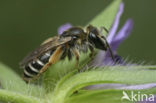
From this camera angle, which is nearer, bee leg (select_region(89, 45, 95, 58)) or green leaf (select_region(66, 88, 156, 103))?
green leaf (select_region(66, 88, 156, 103))

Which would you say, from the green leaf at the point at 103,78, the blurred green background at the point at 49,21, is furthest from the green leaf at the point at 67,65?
the blurred green background at the point at 49,21

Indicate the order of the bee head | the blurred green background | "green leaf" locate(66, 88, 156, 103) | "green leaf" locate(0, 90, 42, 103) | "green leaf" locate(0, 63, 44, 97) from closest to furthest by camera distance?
"green leaf" locate(0, 90, 42, 103)
"green leaf" locate(66, 88, 156, 103)
"green leaf" locate(0, 63, 44, 97)
the bee head
the blurred green background

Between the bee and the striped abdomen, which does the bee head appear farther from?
the striped abdomen

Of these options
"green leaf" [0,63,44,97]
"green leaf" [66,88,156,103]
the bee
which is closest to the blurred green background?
"green leaf" [0,63,44,97]

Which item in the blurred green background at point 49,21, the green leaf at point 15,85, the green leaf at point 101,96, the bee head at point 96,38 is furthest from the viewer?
the blurred green background at point 49,21

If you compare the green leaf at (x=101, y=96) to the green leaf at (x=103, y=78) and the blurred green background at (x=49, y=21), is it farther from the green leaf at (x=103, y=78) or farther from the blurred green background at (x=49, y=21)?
the blurred green background at (x=49, y=21)

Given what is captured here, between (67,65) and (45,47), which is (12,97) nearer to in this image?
(45,47)

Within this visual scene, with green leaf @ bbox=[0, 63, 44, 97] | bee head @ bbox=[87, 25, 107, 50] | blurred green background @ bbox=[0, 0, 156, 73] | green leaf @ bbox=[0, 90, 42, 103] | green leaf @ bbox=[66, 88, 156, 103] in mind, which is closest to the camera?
green leaf @ bbox=[0, 90, 42, 103]
